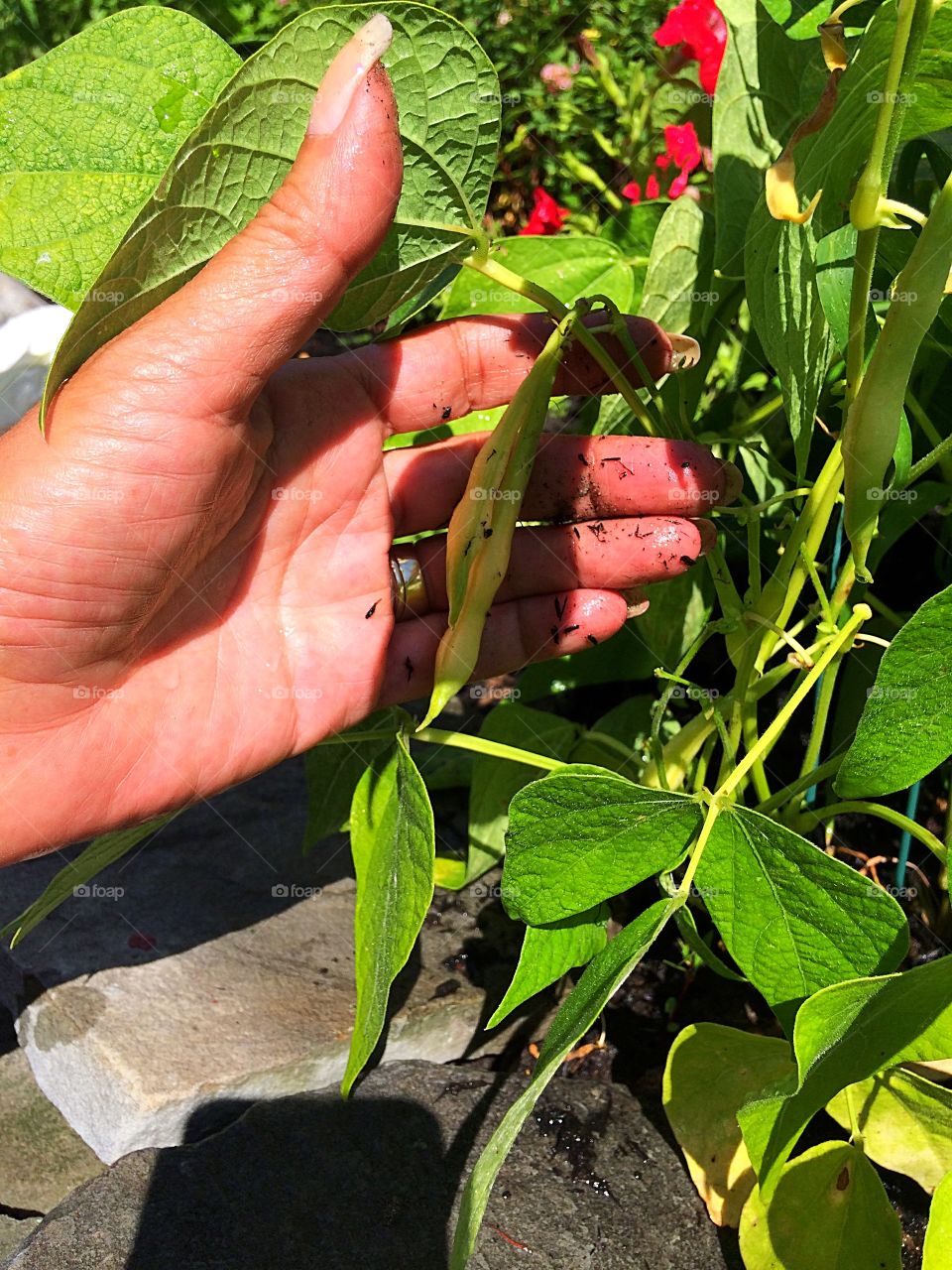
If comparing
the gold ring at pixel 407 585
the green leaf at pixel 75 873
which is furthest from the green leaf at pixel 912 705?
the green leaf at pixel 75 873

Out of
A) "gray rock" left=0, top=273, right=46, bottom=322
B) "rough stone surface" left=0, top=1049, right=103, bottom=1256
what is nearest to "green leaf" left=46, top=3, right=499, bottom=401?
"rough stone surface" left=0, top=1049, right=103, bottom=1256

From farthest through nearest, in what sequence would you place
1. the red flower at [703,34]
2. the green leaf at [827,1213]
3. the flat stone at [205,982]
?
the red flower at [703,34]
the flat stone at [205,982]
the green leaf at [827,1213]

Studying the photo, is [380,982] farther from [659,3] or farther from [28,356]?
[659,3]

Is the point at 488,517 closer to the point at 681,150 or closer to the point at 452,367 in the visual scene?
the point at 452,367

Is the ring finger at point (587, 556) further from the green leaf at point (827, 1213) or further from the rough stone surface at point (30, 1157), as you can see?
the rough stone surface at point (30, 1157)

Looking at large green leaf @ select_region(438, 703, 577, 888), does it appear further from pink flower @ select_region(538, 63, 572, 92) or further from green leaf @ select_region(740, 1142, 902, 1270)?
pink flower @ select_region(538, 63, 572, 92)
